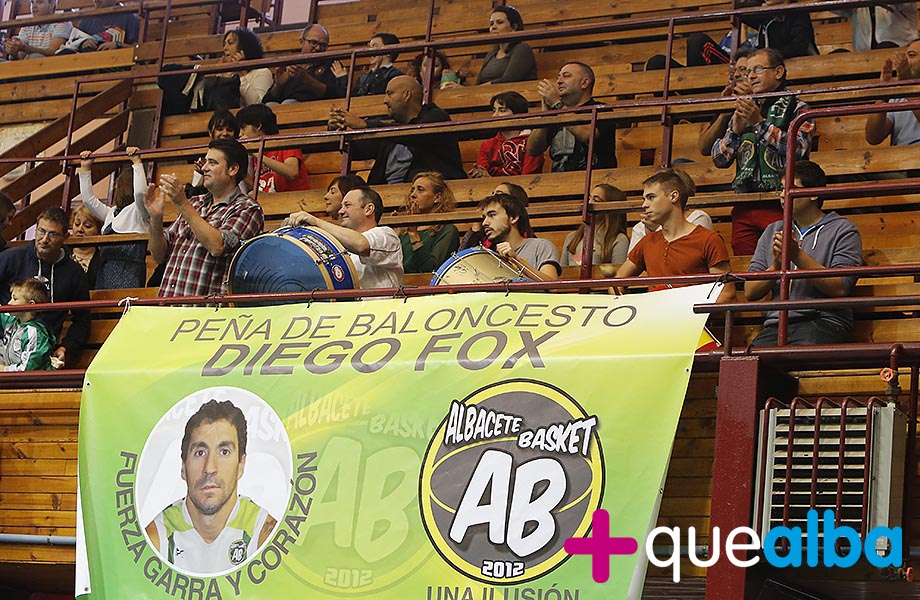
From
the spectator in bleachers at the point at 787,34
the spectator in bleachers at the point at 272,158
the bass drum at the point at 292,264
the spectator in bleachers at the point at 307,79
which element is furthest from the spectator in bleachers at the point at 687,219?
the spectator in bleachers at the point at 307,79

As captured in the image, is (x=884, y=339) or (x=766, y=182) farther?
(x=766, y=182)

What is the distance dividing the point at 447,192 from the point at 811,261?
3.11 metres

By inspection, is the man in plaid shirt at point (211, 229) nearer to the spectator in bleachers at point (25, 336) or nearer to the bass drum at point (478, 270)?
the spectator in bleachers at point (25, 336)

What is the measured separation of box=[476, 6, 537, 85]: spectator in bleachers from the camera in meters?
11.0

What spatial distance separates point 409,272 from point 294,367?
212 centimetres

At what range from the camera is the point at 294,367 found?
22.3 ft

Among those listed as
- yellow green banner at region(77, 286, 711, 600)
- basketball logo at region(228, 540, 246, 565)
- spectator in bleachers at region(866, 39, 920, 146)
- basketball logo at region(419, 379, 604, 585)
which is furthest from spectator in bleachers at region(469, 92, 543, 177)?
→ basketball logo at region(228, 540, 246, 565)

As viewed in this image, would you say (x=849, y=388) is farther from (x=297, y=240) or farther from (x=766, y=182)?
(x=297, y=240)

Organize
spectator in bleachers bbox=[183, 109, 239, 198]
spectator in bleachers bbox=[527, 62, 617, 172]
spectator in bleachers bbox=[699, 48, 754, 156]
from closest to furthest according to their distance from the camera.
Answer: spectator in bleachers bbox=[699, 48, 754, 156] < spectator in bleachers bbox=[527, 62, 617, 172] < spectator in bleachers bbox=[183, 109, 239, 198]

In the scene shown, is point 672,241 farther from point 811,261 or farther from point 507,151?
point 507,151

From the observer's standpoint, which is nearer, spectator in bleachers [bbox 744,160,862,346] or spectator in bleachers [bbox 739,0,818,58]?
spectator in bleachers [bbox 744,160,862,346]

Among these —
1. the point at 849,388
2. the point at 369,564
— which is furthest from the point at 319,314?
the point at 849,388

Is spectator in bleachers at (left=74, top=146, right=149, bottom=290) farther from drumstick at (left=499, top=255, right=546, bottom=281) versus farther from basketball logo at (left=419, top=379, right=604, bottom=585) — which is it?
basketball logo at (left=419, top=379, right=604, bottom=585)

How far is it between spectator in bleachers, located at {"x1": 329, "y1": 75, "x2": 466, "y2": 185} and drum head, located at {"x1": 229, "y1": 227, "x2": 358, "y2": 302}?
2491 mm
